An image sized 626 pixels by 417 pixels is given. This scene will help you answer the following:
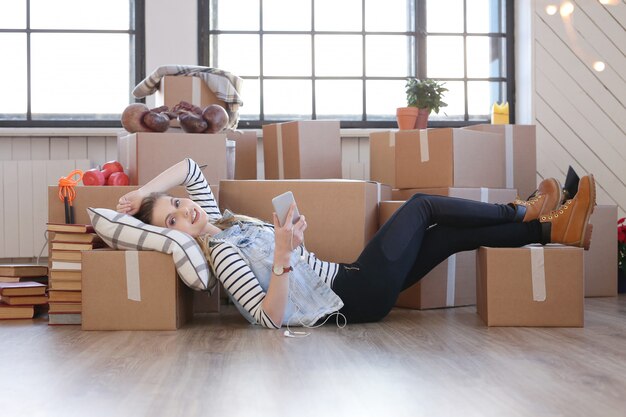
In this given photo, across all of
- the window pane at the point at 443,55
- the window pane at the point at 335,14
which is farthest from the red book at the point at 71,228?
the window pane at the point at 443,55

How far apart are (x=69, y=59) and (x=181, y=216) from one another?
2.16m

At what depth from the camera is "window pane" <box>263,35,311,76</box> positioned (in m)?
4.58

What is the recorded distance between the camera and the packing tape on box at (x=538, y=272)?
8.86 ft

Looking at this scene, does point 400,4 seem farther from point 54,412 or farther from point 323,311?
point 54,412

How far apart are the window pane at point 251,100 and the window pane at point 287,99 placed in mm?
41

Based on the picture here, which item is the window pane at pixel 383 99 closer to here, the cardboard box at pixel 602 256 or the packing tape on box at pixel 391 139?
the packing tape on box at pixel 391 139

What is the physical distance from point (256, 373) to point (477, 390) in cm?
54

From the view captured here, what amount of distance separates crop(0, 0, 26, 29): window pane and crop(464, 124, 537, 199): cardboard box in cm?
262

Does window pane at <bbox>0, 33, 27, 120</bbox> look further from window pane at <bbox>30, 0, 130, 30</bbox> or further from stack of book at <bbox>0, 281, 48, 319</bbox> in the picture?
stack of book at <bbox>0, 281, 48, 319</bbox>

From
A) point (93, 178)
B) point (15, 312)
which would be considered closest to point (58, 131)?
point (93, 178)

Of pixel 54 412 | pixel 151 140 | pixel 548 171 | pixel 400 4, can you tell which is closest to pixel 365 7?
pixel 400 4

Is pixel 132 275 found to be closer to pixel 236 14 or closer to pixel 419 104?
pixel 419 104

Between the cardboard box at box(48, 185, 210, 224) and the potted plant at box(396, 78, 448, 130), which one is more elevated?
the potted plant at box(396, 78, 448, 130)

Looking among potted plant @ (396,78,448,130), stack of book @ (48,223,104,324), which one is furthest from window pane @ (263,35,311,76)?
stack of book @ (48,223,104,324)
